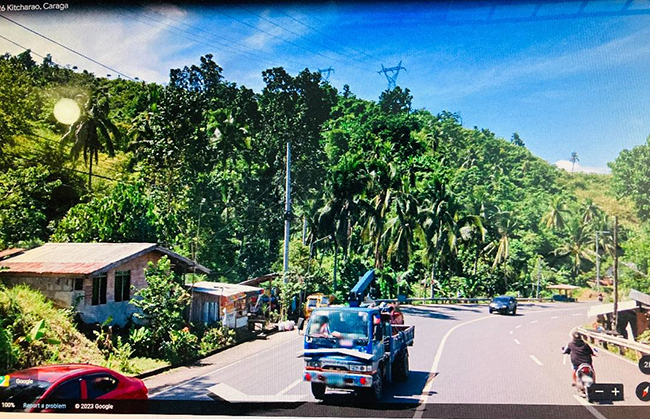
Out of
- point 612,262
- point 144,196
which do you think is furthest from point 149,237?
point 612,262

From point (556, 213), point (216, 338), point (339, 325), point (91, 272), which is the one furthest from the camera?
point (216, 338)

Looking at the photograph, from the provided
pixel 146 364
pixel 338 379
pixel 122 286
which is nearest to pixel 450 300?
pixel 338 379

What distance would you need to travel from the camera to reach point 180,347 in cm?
912

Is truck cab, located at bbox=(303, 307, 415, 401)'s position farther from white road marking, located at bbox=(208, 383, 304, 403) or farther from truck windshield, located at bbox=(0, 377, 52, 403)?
truck windshield, located at bbox=(0, 377, 52, 403)

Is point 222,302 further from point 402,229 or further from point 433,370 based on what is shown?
point 433,370

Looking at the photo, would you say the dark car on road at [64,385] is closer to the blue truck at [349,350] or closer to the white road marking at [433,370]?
the blue truck at [349,350]

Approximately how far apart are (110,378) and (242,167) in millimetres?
4101

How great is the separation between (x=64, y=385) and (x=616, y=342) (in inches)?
287

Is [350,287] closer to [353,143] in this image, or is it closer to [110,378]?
[353,143]

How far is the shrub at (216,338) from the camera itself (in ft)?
30.4

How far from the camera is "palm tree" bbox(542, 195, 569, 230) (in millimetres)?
7281

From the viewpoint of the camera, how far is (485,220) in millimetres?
8219

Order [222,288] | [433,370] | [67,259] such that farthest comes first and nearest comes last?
[222,288]
[67,259]
[433,370]

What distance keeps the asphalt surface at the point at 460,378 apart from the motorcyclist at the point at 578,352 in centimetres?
10
